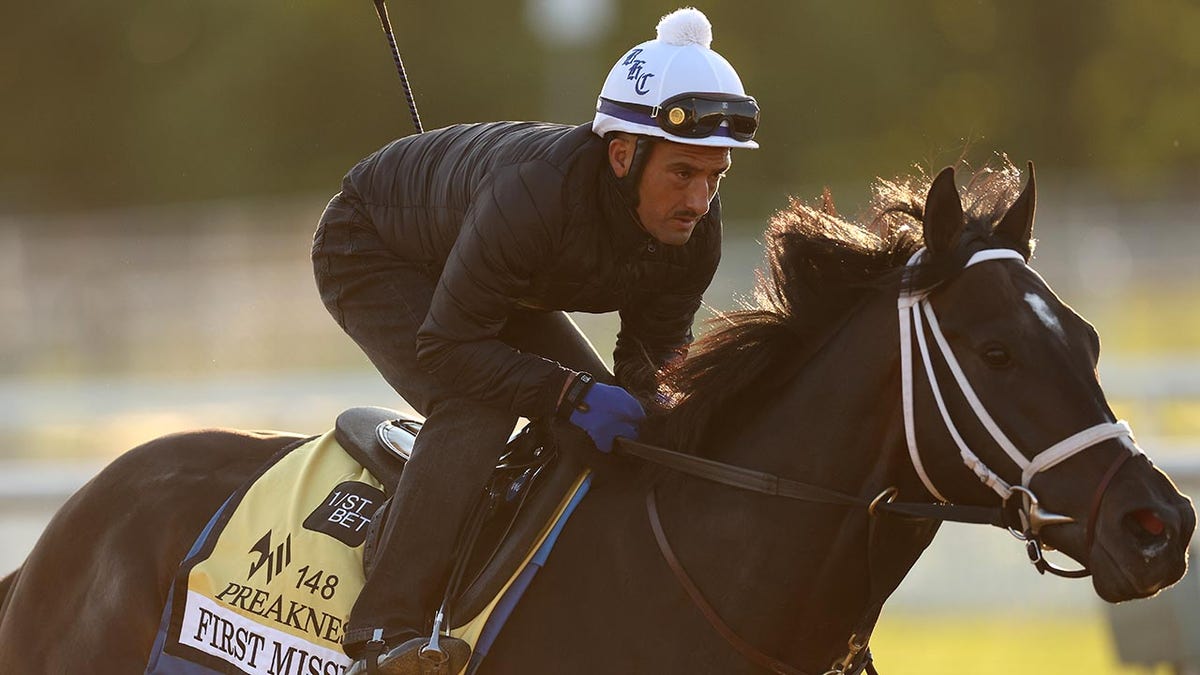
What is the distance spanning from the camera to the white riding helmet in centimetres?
389

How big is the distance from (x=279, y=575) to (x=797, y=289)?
1565 mm

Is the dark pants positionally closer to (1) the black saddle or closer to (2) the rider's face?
(1) the black saddle

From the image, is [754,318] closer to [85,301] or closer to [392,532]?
[392,532]

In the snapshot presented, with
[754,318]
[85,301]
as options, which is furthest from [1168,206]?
[754,318]


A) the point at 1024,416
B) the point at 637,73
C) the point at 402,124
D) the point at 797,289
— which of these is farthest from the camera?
the point at 402,124

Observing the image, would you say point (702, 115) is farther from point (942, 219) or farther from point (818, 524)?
point (818, 524)

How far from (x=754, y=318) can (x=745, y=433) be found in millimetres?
268

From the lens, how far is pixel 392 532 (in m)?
3.97

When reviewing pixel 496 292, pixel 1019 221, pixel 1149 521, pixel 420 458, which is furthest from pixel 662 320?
pixel 1149 521

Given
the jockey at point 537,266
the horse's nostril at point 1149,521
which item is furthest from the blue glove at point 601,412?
the horse's nostril at point 1149,521

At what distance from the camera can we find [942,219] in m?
→ 3.48

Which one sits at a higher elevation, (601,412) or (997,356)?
(997,356)

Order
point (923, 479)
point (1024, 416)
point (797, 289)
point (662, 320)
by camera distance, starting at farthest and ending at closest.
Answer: point (662, 320), point (797, 289), point (923, 479), point (1024, 416)

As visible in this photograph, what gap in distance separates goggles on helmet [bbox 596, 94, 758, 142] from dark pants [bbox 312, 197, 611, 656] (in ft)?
2.50
